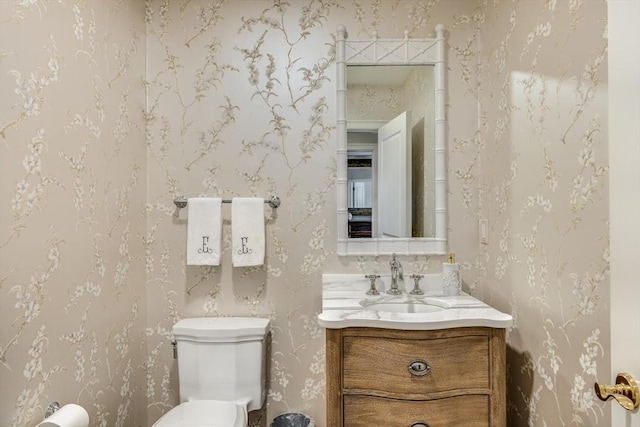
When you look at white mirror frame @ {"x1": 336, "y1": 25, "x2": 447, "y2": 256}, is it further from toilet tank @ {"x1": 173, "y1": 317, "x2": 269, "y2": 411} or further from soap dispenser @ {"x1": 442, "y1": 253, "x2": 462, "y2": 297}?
toilet tank @ {"x1": 173, "y1": 317, "x2": 269, "y2": 411}

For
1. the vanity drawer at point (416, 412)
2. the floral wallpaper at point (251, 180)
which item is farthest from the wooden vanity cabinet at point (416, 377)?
the floral wallpaper at point (251, 180)

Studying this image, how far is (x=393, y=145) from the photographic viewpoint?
6.20ft

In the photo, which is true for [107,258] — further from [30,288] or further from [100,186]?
[30,288]

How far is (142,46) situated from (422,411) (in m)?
1.96

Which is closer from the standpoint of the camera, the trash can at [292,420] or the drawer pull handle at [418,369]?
the drawer pull handle at [418,369]

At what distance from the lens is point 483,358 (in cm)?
139

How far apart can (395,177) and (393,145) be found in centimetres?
15

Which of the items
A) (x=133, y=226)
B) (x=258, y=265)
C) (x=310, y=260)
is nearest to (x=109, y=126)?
(x=133, y=226)

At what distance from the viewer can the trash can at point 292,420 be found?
189 cm

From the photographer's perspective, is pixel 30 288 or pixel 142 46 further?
pixel 142 46

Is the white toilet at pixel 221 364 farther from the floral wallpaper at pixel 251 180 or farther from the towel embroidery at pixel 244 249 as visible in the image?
the towel embroidery at pixel 244 249

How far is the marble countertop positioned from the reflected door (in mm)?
246

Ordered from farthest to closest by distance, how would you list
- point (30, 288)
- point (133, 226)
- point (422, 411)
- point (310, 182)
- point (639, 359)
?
1. point (310, 182)
2. point (133, 226)
3. point (422, 411)
4. point (30, 288)
5. point (639, 359)

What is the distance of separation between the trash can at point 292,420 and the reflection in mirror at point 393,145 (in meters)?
0.90
